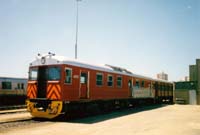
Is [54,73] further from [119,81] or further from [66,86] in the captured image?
[119,81]

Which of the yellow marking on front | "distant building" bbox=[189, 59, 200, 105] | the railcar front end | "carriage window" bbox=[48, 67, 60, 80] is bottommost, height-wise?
the yellow marking on front

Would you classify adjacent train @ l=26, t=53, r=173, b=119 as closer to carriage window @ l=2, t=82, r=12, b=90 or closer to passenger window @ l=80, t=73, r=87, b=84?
passenger window @ l=80, t=73, r=87, b=84

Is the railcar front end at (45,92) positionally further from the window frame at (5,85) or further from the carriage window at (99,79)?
the window frame at (5,85)

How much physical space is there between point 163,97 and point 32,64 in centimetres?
2169

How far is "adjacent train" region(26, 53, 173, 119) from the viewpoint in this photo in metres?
13.8

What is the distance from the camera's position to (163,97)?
1286 inches

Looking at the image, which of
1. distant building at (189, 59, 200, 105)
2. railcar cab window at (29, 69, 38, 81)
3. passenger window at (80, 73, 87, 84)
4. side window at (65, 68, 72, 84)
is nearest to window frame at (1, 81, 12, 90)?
railcar cab window at (29, 69, 38, 81)

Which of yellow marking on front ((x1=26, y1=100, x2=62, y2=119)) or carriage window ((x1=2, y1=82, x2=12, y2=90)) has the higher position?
carriage window ((x1=2, y1=82, x2=12, y2=90))

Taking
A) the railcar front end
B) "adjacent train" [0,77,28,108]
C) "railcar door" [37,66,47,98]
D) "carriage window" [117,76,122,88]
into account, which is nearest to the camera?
the railcar front end

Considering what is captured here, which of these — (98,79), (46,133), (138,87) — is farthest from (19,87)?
(46,133)

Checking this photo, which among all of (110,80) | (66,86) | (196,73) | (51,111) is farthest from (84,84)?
(196,73)

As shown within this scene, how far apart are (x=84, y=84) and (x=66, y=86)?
1.92 m

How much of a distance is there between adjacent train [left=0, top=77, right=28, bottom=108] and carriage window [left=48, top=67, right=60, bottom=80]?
54.4ft

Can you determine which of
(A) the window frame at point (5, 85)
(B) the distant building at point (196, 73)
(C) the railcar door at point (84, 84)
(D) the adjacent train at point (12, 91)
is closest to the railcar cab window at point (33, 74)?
(C) the railcar door at point (84, 84)
